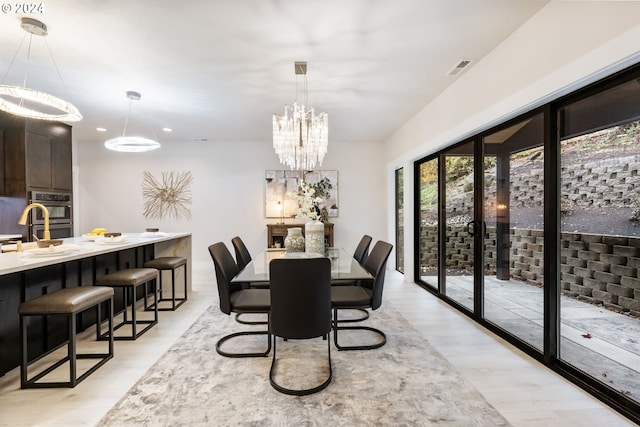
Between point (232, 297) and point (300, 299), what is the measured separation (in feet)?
2.97

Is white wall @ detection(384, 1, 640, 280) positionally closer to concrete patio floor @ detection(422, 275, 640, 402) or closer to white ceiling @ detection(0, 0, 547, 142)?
white ceiling @ detection(0, 0, 547, 142)

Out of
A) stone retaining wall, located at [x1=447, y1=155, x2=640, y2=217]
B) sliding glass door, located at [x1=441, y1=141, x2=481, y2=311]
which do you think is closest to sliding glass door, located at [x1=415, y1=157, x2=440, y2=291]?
sliding glass door, located at [x1=441, y1=141, x2=481, y2=311]

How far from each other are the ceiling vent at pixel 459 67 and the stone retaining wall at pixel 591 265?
170 centimetres

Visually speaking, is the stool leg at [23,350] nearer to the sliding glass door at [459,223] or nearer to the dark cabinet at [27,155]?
the dark cabinet at [27,155]

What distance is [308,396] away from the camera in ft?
6.18

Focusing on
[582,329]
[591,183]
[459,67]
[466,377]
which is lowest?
[466,377]

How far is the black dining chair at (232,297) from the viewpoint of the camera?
2281mm

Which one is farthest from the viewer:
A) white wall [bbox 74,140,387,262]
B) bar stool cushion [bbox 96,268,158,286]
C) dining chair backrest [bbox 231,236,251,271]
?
white wall [bbox 74,140,387,262]

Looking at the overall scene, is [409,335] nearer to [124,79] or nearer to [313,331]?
[313,331]

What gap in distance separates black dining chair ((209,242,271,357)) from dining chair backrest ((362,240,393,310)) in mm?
883

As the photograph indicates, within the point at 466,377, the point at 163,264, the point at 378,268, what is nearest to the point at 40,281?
the point at 163,264

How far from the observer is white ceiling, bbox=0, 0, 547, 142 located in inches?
83.1

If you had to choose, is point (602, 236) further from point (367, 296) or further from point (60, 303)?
point (60, 303)

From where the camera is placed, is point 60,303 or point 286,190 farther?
point 286,190
